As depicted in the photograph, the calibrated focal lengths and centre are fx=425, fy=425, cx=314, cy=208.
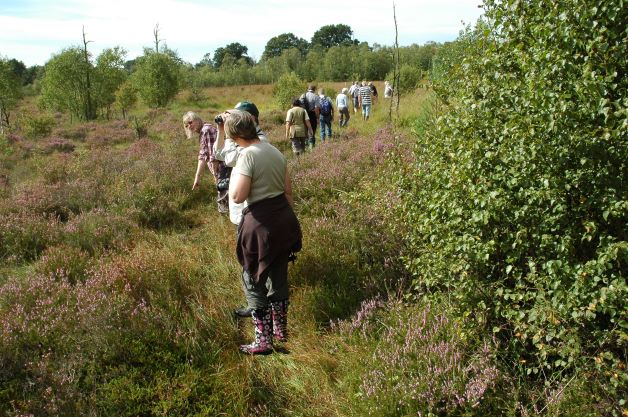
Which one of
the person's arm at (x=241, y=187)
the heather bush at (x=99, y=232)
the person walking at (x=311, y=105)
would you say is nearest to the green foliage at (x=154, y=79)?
the person walking at (x=311, y=105)

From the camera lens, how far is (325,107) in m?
12.2

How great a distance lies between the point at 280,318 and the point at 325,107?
923 cm

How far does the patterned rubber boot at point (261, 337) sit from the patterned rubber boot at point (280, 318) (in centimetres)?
11

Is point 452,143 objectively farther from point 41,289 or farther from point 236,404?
point 41,289

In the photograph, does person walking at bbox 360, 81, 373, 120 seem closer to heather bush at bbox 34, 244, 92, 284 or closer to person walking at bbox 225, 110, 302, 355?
heather bush at bbox 34, 244, 92, 284

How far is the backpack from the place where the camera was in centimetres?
1212

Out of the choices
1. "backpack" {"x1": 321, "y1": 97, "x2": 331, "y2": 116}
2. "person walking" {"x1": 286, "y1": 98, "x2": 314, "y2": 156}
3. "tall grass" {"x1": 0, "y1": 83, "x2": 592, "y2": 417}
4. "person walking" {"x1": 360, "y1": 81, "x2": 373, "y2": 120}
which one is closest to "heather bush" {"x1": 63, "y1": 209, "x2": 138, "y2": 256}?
"tall grass" {"x1": 0, "y1": 83, "x2": 592, "y2": 417}

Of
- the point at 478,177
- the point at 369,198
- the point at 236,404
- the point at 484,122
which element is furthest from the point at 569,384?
the point at 369,198

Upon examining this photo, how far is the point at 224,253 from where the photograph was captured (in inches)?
210

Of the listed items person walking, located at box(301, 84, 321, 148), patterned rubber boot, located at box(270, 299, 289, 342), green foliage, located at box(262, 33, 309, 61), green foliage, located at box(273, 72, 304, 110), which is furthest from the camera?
green foliage, located at box(262, 33, 309, 61)

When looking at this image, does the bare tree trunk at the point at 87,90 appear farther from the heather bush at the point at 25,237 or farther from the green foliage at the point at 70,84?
the heather bush at the point at 25,237

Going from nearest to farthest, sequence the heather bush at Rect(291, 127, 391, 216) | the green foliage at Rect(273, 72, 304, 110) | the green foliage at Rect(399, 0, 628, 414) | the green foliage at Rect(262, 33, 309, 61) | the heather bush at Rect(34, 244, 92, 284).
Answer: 1. the green foliage at Rect(399, 0, 628, 414)
2. the heather bush at Rect(34, 244, 92, 284)
3. the heather bush at Rect(291, 127, 391, 216)
4. the green foliage at Rect(273, 72, 304, 110)
5. the green foliage at Rect(262, 33, 309, 61)

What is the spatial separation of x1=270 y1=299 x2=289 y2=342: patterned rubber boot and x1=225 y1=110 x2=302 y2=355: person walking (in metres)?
0.01

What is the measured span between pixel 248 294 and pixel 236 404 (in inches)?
35.8
